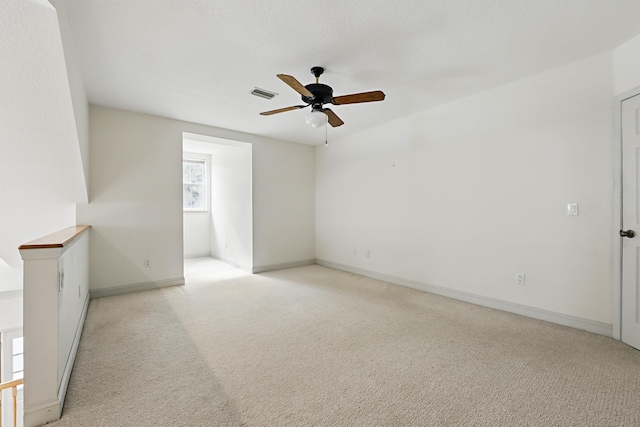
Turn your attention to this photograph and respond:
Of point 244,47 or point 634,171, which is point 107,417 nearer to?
point 244,47

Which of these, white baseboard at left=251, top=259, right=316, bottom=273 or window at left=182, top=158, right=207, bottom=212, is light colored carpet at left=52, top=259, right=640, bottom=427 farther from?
window at left=182, top=158, right=207, bottom=212

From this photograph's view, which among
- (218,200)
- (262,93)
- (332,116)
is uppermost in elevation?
(262,93)

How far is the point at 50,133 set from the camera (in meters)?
2.62

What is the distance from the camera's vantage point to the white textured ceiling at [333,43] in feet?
6.62

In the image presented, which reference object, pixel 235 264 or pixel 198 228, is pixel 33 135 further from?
pixel 198 228

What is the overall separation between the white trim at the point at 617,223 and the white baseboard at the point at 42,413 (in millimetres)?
4101

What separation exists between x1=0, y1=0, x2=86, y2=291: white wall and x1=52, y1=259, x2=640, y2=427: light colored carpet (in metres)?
1.42

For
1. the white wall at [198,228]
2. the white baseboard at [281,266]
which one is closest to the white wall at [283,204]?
the white baseboard at [281,266]

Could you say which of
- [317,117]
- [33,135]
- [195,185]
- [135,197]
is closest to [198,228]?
[195,185]

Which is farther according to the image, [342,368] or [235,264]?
[235,264]

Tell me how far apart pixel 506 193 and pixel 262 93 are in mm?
2994

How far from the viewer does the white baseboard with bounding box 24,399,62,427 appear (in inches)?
60.1

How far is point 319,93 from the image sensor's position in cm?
276

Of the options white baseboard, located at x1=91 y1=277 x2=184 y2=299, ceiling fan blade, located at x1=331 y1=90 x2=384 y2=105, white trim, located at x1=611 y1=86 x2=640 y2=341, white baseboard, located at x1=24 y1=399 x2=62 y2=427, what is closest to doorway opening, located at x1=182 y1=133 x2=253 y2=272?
white baseboard, located at x1=91 y1=277 x2=184 y2=299
